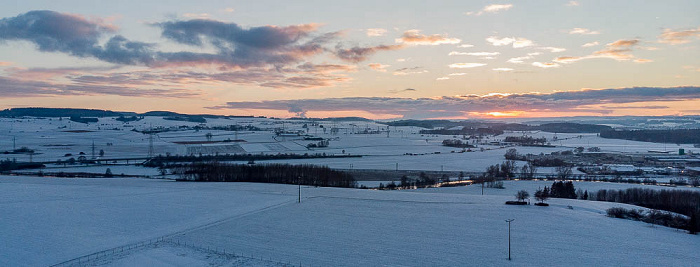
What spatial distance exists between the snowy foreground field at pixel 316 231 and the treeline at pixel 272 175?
37.0 feet

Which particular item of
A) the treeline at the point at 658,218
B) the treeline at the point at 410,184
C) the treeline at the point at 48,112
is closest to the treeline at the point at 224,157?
the treeline at the point at 410,184

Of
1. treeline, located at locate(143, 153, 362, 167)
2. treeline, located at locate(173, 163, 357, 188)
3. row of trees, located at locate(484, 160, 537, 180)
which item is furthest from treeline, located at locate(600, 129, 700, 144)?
treeline, located at locate(173, 163, 357, 188)

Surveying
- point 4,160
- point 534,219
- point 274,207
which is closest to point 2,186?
point 274,207

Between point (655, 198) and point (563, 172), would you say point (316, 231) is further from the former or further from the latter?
point (563, 172)

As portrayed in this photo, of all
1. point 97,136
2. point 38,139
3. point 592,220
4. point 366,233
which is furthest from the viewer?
point 97,136

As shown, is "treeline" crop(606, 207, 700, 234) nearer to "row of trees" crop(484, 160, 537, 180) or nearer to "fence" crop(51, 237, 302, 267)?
"fence" crop(51, 237, 302, 267)

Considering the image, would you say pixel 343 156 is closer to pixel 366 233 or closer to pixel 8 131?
pixel 366 233

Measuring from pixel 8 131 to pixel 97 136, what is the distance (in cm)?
2357

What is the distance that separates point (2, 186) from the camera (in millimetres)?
37031

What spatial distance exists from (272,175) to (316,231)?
87.9 feet

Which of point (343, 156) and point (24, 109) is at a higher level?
point (24, 109)

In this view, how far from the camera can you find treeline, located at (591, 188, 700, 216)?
34.8 metres

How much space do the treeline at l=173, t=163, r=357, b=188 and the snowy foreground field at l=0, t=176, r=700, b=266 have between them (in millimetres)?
11267

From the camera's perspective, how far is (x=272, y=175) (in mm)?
49438
